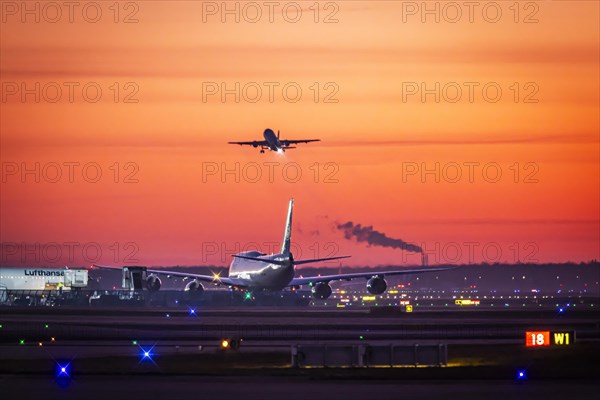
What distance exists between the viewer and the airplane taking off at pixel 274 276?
155500 millimetres

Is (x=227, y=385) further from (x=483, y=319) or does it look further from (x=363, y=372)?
(x=483, y=319)

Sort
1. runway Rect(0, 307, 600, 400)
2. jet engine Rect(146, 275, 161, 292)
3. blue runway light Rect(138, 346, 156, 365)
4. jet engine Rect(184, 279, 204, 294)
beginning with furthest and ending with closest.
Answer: jet engine Rect(184, 279, 204, 294), jet engine Rect(146, 275, 161, 292), blue runway light Rect(138, 346, 156, 365), runway Rect(0, 307, 600, 400)

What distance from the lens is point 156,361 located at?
2240 inches

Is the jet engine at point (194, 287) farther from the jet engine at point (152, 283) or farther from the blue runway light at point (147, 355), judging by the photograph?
the blue runway light at point (147, 355)

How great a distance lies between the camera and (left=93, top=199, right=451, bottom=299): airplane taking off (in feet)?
510

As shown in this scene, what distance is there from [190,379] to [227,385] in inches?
124

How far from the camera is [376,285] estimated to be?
147625mm

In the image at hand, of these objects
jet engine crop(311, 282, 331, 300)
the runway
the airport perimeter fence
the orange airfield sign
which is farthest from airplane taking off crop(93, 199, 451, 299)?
the airport perimeter fence

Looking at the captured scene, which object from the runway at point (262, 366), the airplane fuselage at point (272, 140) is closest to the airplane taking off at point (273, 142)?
the airplane fuselage at point (272, 140)

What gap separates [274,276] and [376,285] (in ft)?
54.8

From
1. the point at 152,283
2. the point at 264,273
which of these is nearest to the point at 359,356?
the point at 264,273

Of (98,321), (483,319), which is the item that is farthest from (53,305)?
(483,319)

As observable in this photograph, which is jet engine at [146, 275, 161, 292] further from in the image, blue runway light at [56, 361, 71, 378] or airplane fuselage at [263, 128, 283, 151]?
blue runway light at [56, 361, 71, 378]

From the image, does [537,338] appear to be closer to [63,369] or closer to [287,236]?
[63,369]
